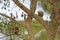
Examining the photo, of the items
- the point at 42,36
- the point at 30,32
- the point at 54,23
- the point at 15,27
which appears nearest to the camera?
the point at 54,23

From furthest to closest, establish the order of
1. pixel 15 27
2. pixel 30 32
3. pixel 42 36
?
pixel 42 36
pixel 15 27
pixel 30 32

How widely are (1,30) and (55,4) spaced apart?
21.8 inches

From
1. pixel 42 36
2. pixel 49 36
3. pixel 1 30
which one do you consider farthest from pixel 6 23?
pixel 42 36

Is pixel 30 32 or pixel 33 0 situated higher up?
pixel 33 0

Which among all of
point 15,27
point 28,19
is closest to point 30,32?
point 28,19

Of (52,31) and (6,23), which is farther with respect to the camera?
(6,23)

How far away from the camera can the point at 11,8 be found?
4.46 ft

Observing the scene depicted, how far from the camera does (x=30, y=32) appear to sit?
110 cm

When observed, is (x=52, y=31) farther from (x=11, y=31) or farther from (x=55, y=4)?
(x=11, y=31)

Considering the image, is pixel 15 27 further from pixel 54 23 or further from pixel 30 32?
pixel 54 23

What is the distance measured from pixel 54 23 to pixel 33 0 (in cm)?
30

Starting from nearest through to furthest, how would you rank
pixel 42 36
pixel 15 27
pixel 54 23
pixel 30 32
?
1. pixel 54 23
2. pixel 30 32
3. pixel 15 27
4. pixel 42 36

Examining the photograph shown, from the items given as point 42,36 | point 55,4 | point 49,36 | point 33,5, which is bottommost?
point 49,36

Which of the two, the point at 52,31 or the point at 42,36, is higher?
the point at 42,36
